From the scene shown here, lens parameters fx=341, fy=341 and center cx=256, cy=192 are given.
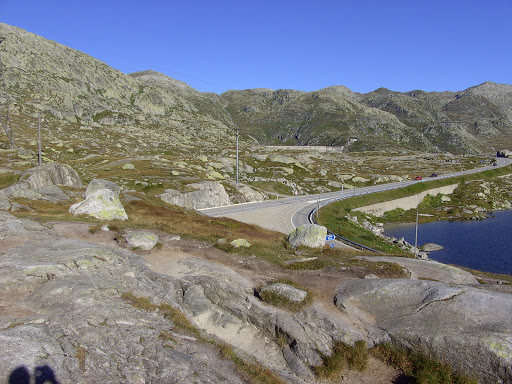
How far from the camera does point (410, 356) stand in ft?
51.0

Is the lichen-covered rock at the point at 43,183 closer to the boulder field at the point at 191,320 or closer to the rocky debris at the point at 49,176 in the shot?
the rocky debris at the point at 49,176

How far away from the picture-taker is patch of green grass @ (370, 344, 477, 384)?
47.0ft

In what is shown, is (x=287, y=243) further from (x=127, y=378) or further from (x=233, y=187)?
(x=233, y=187)

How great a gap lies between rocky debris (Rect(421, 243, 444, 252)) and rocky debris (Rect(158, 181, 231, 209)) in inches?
1616

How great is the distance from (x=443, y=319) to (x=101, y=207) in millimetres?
32271

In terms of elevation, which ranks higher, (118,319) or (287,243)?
(118,319)

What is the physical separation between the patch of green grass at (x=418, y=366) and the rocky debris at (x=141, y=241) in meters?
17.0

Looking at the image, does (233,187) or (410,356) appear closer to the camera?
(410,356)

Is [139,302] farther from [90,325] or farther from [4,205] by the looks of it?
[4,205]

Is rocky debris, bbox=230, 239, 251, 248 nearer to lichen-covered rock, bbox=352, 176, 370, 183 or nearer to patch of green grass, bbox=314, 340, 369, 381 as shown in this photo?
patch of green grass, bbox=314, 340, 369, 381

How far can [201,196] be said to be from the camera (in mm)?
70250

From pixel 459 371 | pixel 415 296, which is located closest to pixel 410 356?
pixel 459 371

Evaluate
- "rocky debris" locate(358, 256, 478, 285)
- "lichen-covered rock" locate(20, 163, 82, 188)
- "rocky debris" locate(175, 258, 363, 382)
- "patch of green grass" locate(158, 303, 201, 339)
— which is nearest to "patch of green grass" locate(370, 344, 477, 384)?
"rocky debris" locate(175, 258, 363, 382)

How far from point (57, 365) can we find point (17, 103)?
200122 mm
